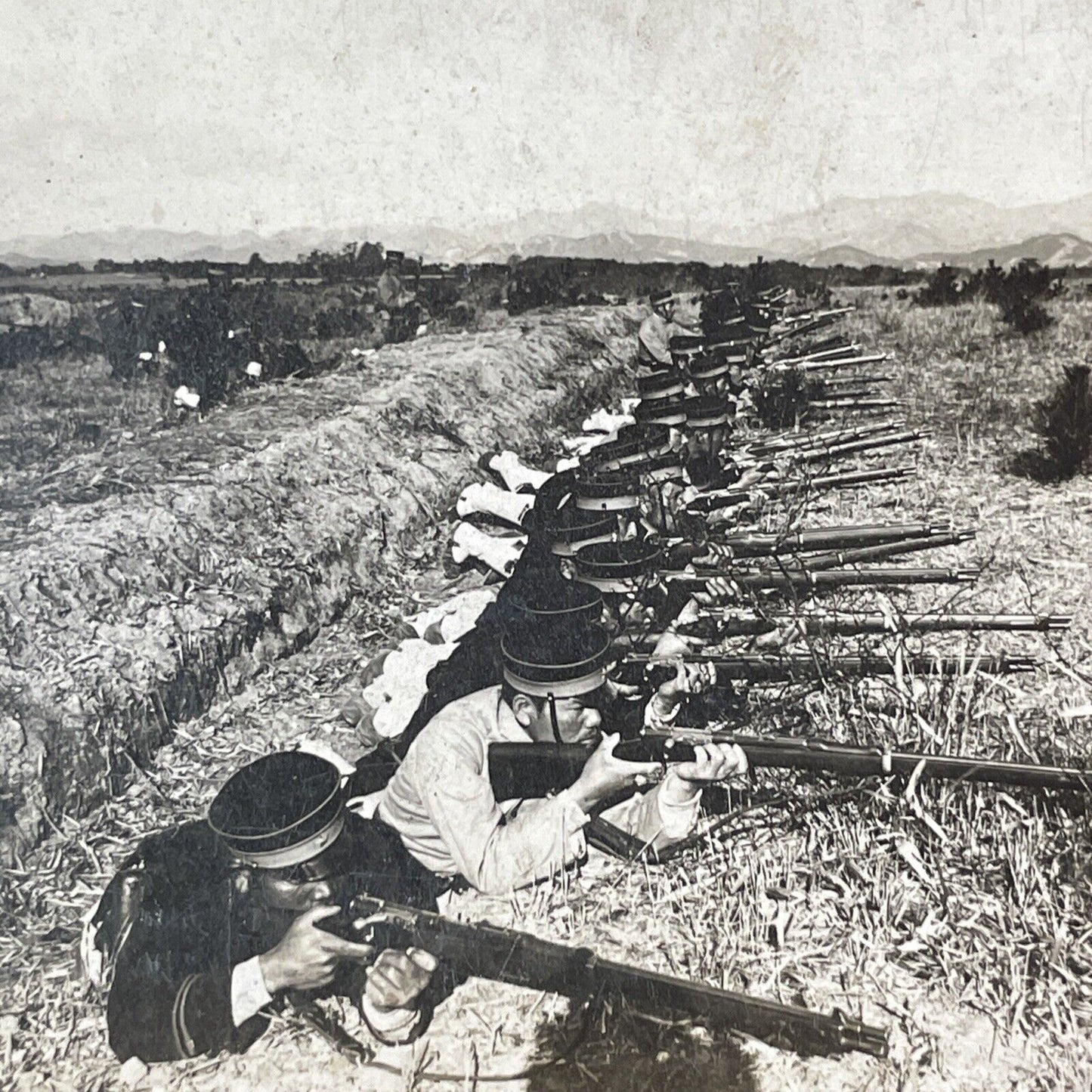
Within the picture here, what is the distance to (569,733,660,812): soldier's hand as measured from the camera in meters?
2.12

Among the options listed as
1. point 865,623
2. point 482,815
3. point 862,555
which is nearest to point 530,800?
point 482,815

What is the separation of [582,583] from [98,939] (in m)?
1.68

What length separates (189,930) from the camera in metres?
2.12

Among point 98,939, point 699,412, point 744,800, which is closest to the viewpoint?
point 98,939

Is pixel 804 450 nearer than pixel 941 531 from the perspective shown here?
No

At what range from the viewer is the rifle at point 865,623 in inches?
96.4

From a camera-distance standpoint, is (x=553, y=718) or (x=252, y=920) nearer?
(x=252, y=920)

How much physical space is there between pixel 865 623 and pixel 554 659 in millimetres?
1112

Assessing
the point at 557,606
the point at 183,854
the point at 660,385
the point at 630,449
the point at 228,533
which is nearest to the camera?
the point at 183,854

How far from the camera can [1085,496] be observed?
2.79 m

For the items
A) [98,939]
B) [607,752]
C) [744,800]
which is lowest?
[98,939]

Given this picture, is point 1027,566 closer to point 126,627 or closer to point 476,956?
point 476,956

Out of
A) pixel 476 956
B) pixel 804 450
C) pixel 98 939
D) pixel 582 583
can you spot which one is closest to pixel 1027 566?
pixel 804 450

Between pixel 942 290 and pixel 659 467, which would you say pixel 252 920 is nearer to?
pixel 659 467
